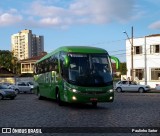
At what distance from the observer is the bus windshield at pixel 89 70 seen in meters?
21.7

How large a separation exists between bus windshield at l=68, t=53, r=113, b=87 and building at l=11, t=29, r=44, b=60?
142 metres

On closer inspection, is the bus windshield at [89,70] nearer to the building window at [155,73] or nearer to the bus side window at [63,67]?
the bus side window at [63,67]

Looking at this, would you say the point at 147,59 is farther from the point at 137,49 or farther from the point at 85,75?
the point at 85,75

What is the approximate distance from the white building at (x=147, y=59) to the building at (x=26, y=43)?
103 m

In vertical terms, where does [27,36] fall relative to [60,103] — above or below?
above

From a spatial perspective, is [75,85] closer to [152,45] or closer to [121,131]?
[121,131]

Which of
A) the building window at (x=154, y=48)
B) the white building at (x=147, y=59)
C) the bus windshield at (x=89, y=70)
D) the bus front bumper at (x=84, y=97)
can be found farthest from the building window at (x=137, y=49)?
the bus front bumper at (x=84, y=97)

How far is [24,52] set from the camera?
171750 millimetres

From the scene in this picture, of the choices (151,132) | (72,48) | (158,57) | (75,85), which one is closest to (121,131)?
(151,132)

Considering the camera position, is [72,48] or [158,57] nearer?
[72,48]

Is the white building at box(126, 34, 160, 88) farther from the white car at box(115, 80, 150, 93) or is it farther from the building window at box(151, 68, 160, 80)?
the white car at box(115, 80, 150, 93)

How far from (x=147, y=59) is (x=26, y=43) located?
108147 mm

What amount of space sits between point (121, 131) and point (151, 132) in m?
0.99

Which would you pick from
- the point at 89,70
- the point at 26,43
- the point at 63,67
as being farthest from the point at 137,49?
the point at 26,43
